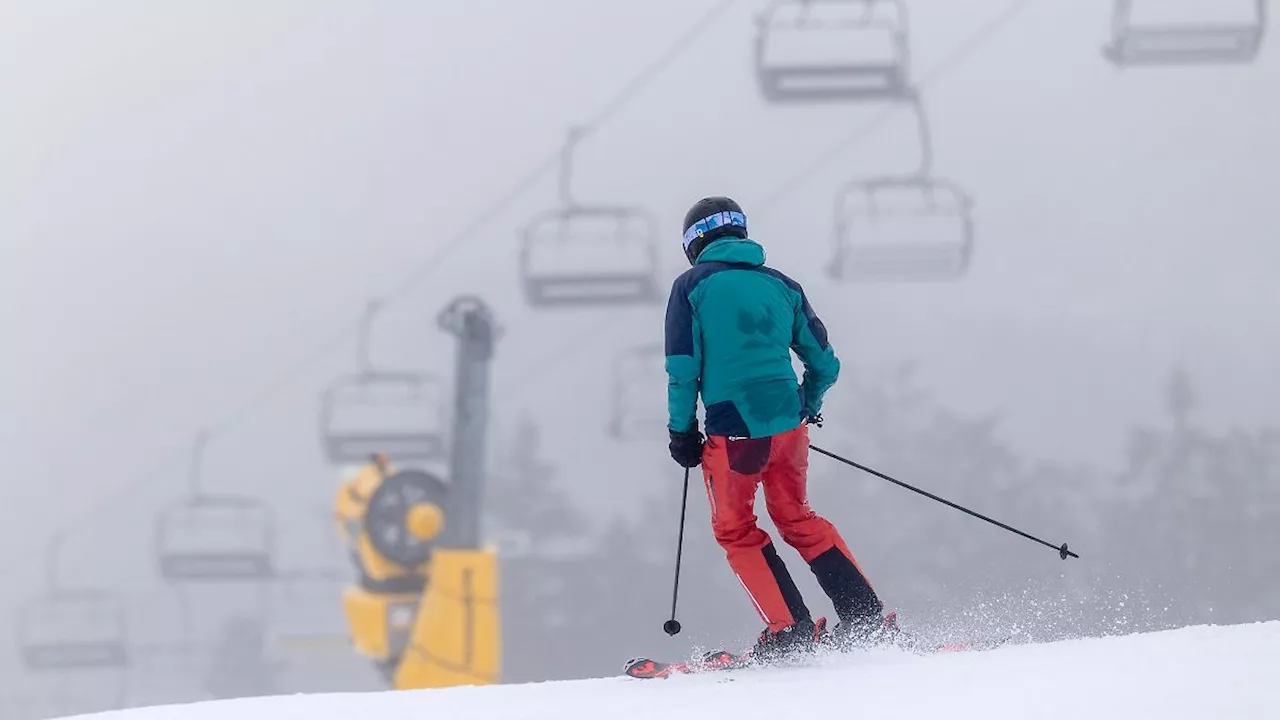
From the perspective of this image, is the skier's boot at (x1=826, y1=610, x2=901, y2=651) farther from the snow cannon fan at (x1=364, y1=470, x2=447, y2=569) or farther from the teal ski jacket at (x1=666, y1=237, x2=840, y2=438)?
the snow cannon fan at (x1=364, y1=470, x2=447, y2=569)

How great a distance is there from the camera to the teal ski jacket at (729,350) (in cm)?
407

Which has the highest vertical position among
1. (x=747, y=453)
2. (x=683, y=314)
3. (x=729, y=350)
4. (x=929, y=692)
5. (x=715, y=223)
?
(x=715, y=223)

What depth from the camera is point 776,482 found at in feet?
13.8

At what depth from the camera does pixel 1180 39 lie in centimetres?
1044

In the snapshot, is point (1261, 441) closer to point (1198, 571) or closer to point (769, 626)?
point (1198, 571)

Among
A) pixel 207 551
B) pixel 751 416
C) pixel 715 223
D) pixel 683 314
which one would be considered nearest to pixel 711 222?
pixel 715 223

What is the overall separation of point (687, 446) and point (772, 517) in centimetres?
37

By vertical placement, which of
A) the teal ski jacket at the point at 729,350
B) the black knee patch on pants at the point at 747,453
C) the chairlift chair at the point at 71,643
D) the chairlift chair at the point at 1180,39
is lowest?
the chairlift chair at the point at 71,643

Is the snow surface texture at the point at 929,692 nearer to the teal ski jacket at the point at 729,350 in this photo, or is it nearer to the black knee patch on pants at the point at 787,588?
the black knee patch on pants at the point at 787,588

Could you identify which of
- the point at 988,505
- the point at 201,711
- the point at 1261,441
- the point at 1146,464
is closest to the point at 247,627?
the point at 988,505

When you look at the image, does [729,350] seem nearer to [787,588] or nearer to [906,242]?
[787,588]

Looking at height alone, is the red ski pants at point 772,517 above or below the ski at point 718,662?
above

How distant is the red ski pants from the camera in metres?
4.09

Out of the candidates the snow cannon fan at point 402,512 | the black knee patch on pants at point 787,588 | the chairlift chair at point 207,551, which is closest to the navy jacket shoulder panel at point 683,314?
the black knee patch on pants at point 787,588
